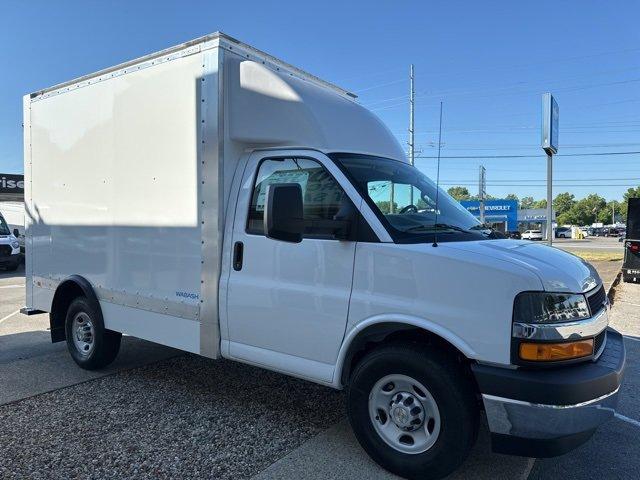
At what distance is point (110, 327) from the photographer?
208 inches

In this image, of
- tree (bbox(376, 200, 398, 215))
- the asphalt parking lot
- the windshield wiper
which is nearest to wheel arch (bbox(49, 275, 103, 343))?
the asphalt parking lot

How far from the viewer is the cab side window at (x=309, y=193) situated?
145 inches

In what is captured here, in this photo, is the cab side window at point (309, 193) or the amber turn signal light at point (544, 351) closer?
the amber turn signal light at point (544, 351)

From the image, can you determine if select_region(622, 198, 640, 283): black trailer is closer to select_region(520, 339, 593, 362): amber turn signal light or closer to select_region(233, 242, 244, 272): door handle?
select_region(520, 339, 593, 362): amber turn signal light

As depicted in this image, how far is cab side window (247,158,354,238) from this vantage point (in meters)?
3.68

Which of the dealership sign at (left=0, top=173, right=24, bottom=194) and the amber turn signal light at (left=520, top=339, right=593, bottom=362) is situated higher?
the dealership sign at (left=0, top=173, right=24, bottom=194)

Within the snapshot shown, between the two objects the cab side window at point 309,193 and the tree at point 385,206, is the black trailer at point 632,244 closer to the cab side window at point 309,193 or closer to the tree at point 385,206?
the tree at point 385,206

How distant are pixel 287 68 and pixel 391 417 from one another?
3.20m

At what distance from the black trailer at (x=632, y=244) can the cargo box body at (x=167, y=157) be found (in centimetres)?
1135

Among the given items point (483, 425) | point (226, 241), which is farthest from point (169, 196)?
point (483, 425)

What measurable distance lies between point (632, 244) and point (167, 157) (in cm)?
1310

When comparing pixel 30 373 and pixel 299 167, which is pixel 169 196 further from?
pixel 30 373

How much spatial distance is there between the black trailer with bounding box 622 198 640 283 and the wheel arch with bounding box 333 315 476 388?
41.0ft

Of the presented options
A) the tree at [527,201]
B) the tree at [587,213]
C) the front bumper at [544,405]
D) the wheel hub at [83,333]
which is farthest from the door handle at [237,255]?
the tree at [527,201]
